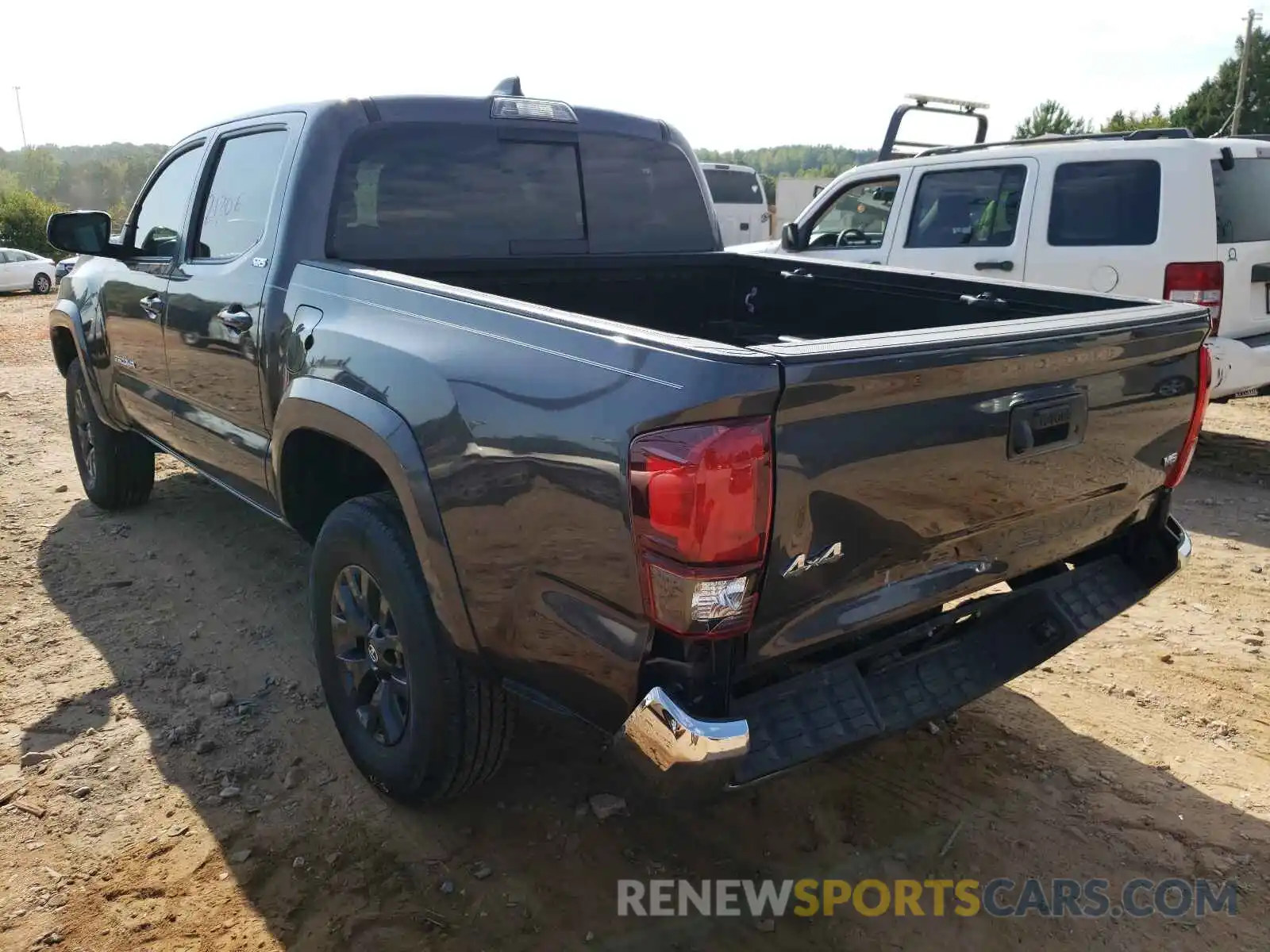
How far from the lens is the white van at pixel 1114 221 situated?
5.79 metres

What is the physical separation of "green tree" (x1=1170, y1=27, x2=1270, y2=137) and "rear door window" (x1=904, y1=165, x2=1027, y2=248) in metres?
44.7

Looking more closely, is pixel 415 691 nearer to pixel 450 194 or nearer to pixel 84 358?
pixel 450 194

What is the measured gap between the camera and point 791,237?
7.61 m

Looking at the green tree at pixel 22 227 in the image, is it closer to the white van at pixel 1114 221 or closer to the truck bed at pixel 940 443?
the white van at pixel 1114 221

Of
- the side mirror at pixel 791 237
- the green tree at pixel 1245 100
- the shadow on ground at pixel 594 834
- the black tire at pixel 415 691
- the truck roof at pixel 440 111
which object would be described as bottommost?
the shadow on ground at pixel 594 834

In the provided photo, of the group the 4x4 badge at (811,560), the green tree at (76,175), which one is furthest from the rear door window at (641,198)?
the green tree at (76,175)

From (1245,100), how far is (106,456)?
→ 52707 mm

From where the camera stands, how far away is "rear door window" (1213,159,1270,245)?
583 centimetres

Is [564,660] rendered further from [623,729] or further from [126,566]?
[126,566]

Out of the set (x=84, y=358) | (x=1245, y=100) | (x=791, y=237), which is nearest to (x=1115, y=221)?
(x=791, y=237)

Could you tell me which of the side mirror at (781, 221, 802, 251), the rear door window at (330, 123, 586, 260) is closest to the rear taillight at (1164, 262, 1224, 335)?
the side mirror at (781, 221, 802, 251)

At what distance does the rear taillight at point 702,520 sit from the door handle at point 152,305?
294 cm

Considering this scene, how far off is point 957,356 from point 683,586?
78 centimetres

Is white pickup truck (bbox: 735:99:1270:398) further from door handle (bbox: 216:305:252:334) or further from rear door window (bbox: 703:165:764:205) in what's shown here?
rear door window (bbox: 703:165:764:205)
